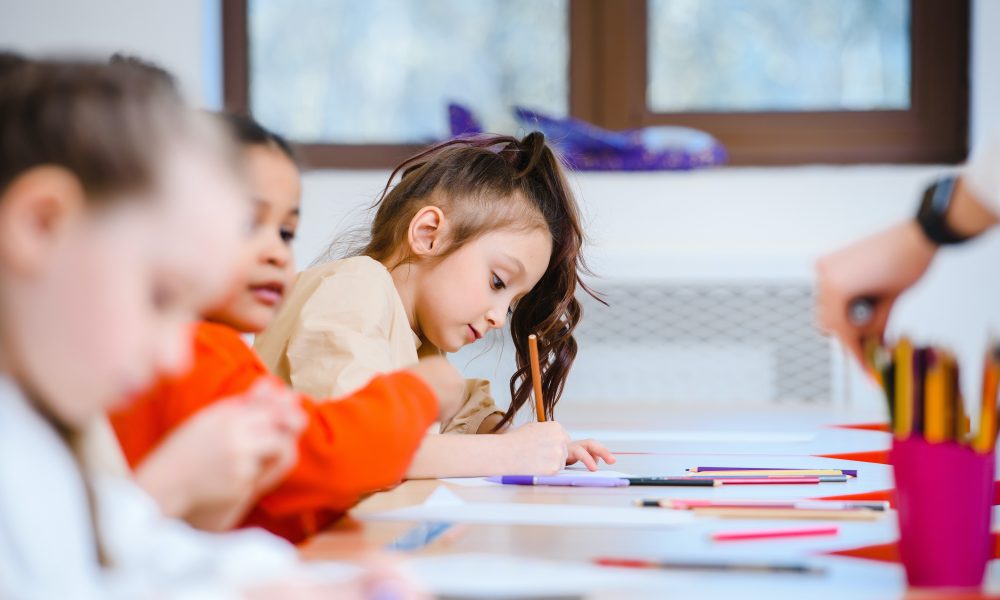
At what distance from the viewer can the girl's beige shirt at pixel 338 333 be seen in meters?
0.96

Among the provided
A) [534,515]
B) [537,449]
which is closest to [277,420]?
[534,515]

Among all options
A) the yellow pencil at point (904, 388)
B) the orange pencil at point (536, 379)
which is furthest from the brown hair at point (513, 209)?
the yellow pencil at point (904, 388)

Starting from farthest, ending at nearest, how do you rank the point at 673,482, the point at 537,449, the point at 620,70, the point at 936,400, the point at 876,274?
the point at 620,70 < the point at 537,449 < the point at 673,482 < the point at 876,274 < the point at 936,400

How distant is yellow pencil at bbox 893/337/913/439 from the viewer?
1.72 feet

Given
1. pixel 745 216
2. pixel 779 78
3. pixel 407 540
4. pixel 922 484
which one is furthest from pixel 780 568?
pixel 779 78

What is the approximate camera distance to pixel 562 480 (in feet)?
3.00

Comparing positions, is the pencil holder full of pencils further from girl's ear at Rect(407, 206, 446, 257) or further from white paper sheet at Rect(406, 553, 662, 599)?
girl's ear at Rect(407, 206, 446, 257)

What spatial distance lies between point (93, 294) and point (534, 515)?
1.31 ft

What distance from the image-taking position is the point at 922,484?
53 centimetres

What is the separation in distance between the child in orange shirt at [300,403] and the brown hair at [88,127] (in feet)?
0.45

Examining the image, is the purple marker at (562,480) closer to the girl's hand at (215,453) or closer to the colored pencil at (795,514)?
the colored pencil at (795,514)


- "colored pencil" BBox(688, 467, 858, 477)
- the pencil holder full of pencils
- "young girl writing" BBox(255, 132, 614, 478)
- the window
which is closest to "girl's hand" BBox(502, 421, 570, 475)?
"young girl writing" BBox(255, 132, 614, 478)

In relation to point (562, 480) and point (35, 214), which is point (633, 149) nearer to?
point (562, 480)

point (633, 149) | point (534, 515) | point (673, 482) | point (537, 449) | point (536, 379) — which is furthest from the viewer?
point (633, 149)
